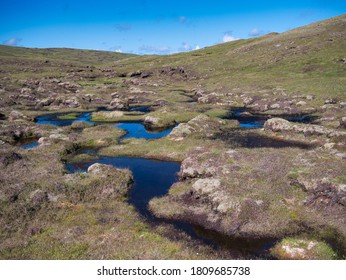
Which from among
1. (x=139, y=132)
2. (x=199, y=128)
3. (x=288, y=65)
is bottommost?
(x=139, y=132)

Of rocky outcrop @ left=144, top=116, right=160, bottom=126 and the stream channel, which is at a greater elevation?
rocky outcrop @ left=144, top=116, right=160, bottom=126

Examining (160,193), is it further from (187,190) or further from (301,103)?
(301,103)

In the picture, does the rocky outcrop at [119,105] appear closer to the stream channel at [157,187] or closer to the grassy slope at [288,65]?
the stream channel at [157,187]

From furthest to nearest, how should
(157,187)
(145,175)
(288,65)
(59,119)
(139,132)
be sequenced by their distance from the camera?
(288,65) → (59,119) → (139,132) → (145,175) → (157,187)

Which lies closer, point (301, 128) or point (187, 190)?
point (187, 190)

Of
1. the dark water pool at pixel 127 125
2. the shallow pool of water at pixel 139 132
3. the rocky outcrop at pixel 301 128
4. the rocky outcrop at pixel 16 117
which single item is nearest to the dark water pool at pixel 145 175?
the shallow pool of water at pixel 139 132

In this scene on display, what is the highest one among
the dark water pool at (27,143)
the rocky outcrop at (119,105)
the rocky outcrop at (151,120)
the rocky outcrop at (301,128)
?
the rocky outcrop at (119,105)

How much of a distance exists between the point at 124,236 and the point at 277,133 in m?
42.0

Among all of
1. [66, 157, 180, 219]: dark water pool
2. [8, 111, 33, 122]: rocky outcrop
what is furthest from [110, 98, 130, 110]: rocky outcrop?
[66, 157, 180, 219]: dark water pool

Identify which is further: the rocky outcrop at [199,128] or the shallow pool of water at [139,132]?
the shallow pool of water at [139,132]

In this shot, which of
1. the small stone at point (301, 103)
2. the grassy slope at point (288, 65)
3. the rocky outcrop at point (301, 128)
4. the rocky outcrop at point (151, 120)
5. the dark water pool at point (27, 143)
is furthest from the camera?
the grassy slope at point (288, 65)

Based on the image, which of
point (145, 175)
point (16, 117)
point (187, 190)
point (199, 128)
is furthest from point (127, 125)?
point (187, 190)

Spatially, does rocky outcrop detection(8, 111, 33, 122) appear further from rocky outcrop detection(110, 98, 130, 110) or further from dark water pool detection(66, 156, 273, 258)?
dark water pool detection(66, 156, 273, 258)

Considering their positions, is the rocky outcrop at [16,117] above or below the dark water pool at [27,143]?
above
